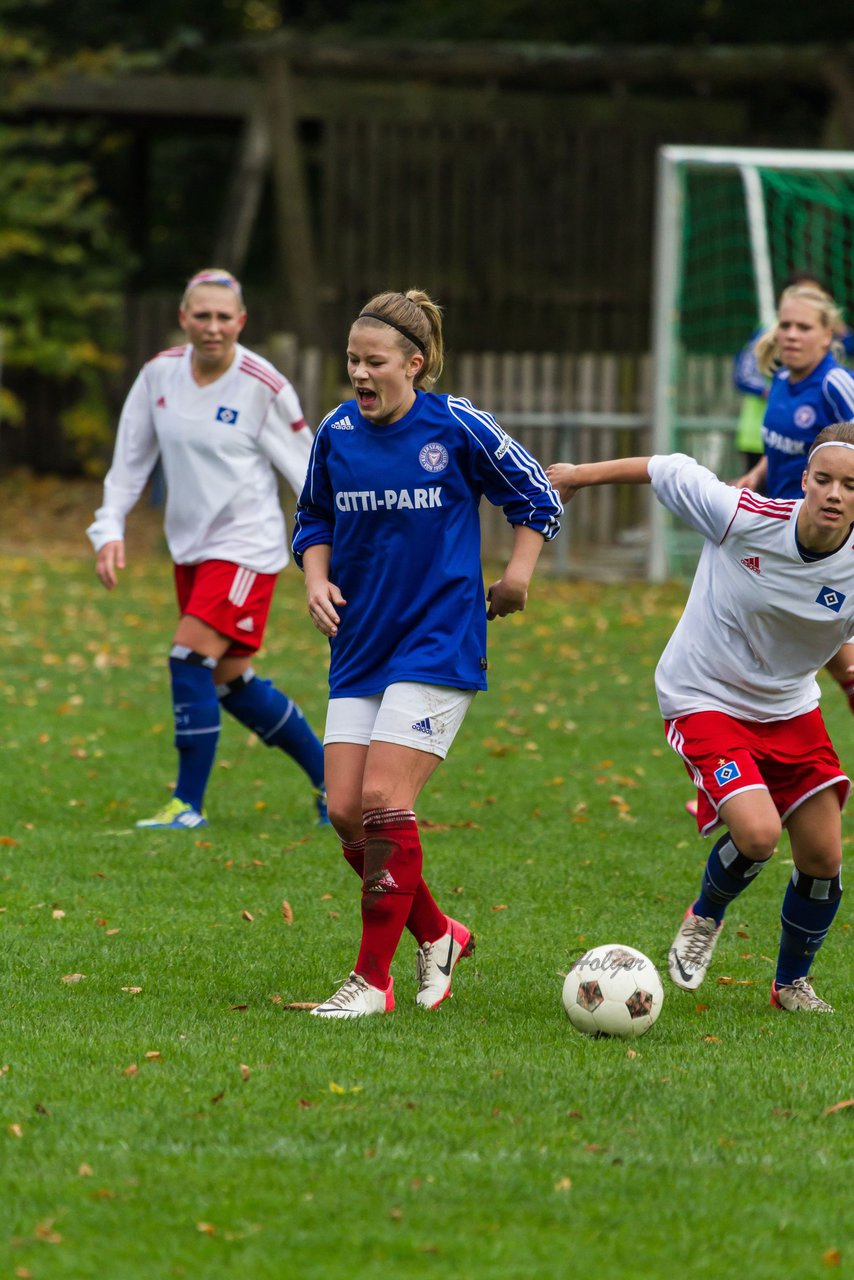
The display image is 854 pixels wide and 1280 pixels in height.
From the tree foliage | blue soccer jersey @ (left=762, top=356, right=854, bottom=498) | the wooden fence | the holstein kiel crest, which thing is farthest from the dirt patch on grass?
the holstein kiel crest

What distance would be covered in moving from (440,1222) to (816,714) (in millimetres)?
2366

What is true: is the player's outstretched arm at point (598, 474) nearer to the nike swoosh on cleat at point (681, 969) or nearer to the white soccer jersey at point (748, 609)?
the white soccer jersey at point (748, 609)

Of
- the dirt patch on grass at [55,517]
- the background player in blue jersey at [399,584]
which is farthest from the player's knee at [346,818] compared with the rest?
the dirt patch on grass at [55,517]

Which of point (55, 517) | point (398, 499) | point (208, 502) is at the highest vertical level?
point (398, 499)

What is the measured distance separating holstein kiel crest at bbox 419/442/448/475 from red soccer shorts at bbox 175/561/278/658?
2.66m

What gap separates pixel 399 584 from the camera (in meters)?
5.12

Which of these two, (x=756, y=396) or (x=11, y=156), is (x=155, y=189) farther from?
(x=756, y=396)

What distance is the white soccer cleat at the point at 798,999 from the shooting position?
5348 mm

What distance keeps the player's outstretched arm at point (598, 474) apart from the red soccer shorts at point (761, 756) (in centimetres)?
71

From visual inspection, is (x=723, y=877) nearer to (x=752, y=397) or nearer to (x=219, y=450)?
(x=219, y=450)

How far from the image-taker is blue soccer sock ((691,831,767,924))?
534 cm

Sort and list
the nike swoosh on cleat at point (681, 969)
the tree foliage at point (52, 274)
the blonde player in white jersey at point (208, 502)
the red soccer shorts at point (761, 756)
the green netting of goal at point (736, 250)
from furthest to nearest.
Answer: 1. the tree foliage at point (52, 274)
2. the green netting of goal at point (736, 250)
3. the blonde player in white jersey at point (208, 502)
4. the nike swoosh on cleat at point (681, 969)
5. the red soccer shorts at point (761, 756)

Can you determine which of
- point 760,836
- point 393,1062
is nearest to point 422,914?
point 393,1062

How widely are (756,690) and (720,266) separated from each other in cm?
1608
